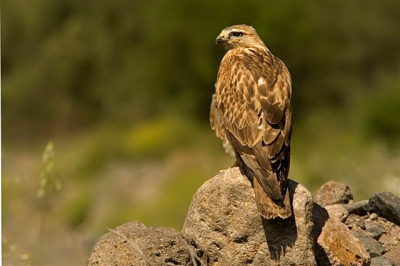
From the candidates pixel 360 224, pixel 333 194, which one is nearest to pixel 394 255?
pixel 360 224

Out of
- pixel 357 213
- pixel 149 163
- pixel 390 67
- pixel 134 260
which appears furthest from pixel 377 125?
pixel 134 260

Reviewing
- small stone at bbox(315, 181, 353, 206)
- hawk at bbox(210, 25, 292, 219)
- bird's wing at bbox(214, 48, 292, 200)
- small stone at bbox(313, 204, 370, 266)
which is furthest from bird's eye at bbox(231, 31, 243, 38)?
small stone at bbox(313, 204, 370, 266)

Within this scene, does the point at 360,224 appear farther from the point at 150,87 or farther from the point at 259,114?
the point at 150,87

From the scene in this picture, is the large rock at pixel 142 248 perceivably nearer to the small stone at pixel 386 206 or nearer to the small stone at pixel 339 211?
the small stone at pixel 339 211

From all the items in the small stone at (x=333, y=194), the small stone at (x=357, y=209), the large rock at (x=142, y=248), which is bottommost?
the large rock at (x=142, y=248)

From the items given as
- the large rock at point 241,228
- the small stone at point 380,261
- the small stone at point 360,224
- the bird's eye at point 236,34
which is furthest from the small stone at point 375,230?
the bird's eye at point 236,34

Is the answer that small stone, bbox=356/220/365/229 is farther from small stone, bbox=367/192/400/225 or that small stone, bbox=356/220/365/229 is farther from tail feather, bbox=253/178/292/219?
tail feather, bbox=253/178/292/219

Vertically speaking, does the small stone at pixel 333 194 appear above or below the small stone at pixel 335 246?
above

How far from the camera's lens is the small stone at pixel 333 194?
8656mm

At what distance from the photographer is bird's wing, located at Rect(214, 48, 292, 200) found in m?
6.89

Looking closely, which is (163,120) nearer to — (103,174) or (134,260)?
(103,174)

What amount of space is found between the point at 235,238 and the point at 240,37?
90.7 inches

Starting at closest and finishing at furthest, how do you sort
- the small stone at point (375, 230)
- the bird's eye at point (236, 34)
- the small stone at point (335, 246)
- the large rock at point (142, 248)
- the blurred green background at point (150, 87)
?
1. the large rock at point (142, 248)
2. the small stone at point (335, 246)
3. the small stone at point (375, 230)
4. the bird's eye at point (236, 34)
5. the blurred green background at point (150, 87)

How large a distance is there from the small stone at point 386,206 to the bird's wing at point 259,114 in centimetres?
147
